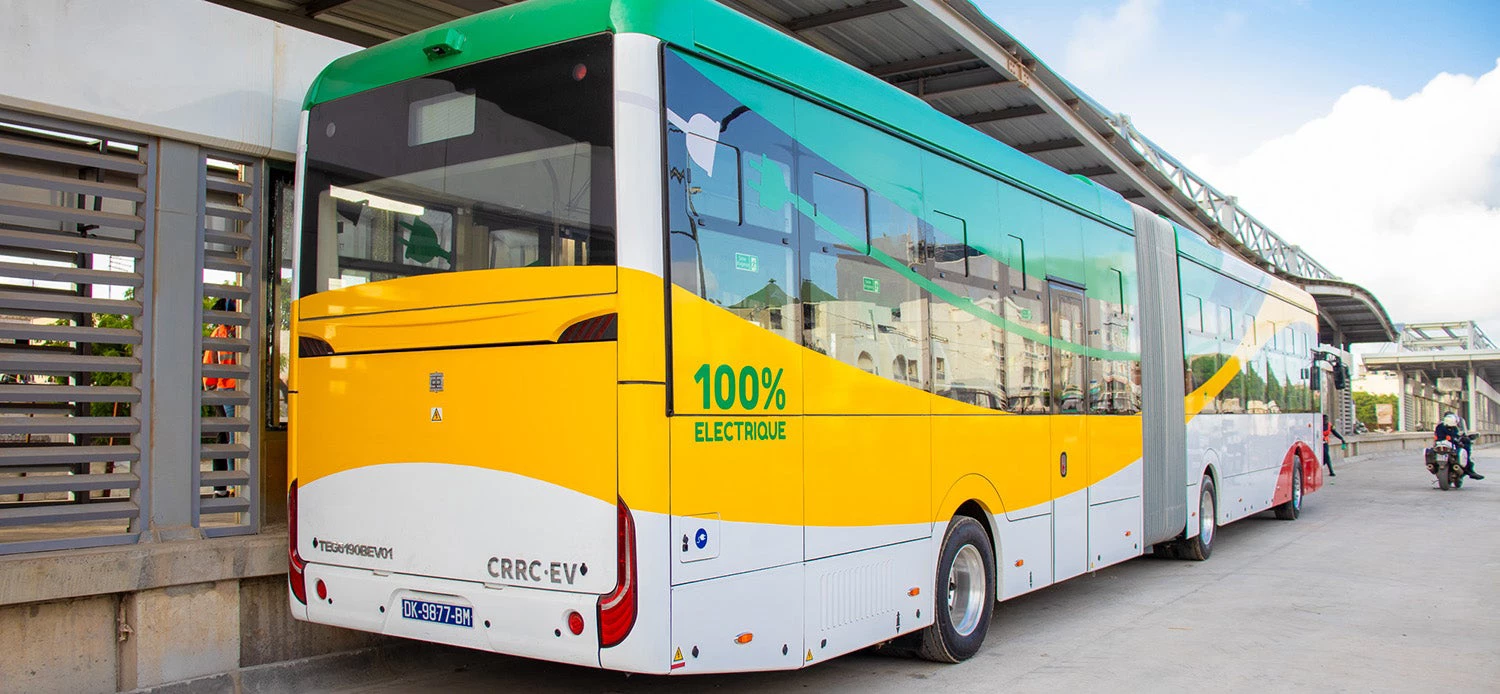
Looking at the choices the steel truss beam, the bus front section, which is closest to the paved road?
the bus front section

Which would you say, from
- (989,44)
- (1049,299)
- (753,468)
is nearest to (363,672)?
(753,468)

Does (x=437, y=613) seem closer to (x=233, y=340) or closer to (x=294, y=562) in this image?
(x=294, y=562)

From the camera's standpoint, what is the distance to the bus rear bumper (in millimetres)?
4957

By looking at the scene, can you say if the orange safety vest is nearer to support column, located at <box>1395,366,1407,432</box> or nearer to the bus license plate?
the bus license plate

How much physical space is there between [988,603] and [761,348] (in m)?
3.13

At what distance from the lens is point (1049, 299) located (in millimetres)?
8812

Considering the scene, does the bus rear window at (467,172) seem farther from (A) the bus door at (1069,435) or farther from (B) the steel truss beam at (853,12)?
(B) the steel truss beam at (853,12)

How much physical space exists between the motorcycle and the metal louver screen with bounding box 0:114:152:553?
76.6 ft

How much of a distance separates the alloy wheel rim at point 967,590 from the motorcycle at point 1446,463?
19115 mm

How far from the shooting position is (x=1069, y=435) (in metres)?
9.01

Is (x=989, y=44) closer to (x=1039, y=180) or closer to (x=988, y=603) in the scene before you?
(x=1039, y=180)

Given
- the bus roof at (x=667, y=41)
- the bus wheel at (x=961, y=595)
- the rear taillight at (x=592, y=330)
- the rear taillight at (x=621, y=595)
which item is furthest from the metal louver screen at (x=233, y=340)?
the bus wheel at (x=961, y=595)

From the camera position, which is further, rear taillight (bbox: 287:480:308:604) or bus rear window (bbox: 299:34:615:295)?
rear taillight (bbox: 287:480:308:604)

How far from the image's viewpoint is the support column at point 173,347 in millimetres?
6344
